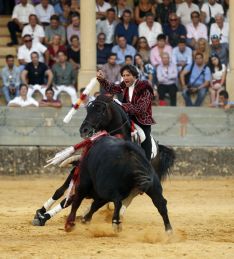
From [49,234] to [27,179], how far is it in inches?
283

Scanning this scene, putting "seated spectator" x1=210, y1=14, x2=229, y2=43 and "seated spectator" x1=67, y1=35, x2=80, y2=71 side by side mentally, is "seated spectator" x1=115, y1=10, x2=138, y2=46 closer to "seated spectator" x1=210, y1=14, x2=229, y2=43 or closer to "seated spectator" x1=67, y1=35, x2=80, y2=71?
"seated spectator" x1=67, y1=35, x2=80, y2=71

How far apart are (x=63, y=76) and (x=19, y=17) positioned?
2.34 meters

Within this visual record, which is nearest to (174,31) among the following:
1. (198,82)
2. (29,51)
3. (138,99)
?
(198,82)

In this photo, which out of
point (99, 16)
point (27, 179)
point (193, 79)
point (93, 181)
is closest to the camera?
point (93, 181)

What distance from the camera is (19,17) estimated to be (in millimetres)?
22109

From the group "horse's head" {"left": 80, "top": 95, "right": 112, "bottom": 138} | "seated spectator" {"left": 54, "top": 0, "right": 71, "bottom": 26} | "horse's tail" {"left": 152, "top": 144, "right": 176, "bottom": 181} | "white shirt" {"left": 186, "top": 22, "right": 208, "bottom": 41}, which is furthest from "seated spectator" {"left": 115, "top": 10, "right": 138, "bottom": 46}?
"horse's head" {"left": 80, "top": 95, "right": 112, "bottom": 138}

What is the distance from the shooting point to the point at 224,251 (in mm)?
10227

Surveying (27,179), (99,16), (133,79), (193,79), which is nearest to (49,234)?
(133,79)

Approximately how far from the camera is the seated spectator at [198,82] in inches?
801

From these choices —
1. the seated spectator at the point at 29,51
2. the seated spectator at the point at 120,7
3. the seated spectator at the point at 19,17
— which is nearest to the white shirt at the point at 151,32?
the seated spectator at the point at 120,7

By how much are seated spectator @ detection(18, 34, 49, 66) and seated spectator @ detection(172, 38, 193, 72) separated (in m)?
2.60

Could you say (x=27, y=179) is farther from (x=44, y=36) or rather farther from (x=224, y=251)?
(x=224, y=251)

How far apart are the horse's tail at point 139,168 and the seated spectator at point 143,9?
1102cm

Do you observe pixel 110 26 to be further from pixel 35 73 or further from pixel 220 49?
pixel 220 49
